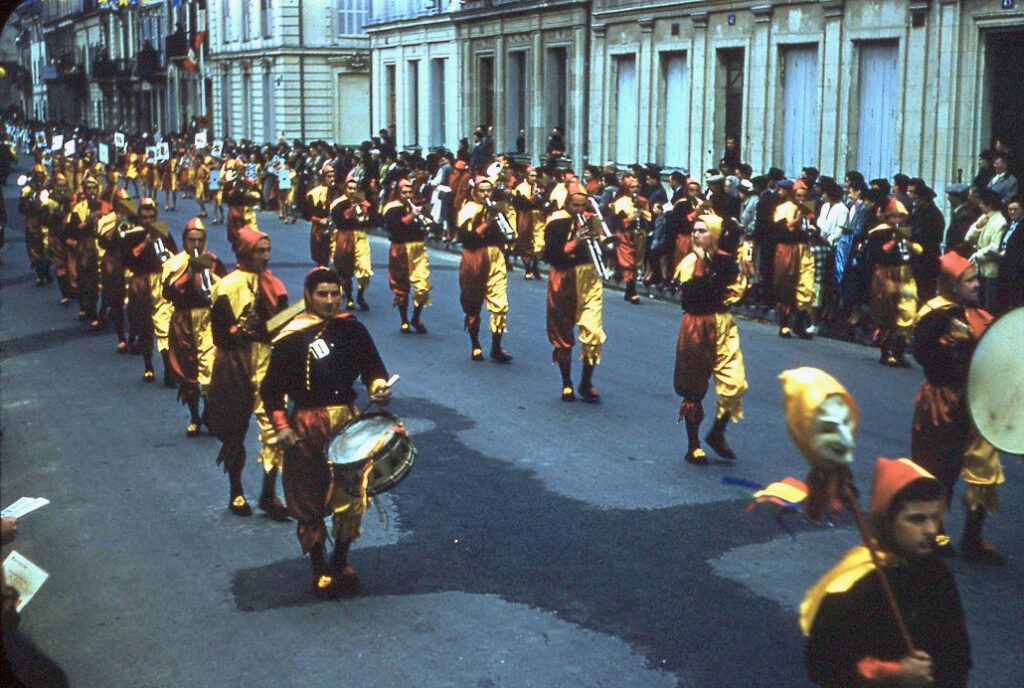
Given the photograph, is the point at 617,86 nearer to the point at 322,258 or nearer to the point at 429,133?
the point at 429,133

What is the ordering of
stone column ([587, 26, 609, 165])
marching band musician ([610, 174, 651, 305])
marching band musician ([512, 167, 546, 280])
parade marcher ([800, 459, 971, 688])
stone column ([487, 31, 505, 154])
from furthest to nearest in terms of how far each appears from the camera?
1. stone column ([487, 31, 505, 154])
2. stone column ([587, 26, 609, 165])
3. marching band musician ([512, 167, 546, 280])
4. marching band musician ([610, 174, 651, 305])
5. parade marcher ([800, 459, 971, 688])

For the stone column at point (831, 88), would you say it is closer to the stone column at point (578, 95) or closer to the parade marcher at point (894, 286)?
the parade marcher at point (894, 286)

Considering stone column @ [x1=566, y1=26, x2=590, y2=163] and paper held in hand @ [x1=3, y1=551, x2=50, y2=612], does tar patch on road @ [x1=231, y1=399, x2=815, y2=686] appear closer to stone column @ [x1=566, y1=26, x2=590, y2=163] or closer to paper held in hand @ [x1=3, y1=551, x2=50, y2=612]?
paper held in hand @ [x1=3, y1=551, x2=50, y2=612]

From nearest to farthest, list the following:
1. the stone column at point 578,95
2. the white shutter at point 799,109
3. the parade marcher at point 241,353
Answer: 1. the parade marcher at point 241,353
2. the white shutter at point 799,109
3. the stone column at point 578,95

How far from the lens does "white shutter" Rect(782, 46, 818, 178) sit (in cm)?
2327

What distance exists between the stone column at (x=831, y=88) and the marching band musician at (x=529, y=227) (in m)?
4.59

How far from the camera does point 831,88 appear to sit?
22.5 m

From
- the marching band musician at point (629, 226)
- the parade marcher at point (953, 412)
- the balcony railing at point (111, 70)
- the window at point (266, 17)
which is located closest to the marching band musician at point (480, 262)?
the marching band musician at point (629, 226)

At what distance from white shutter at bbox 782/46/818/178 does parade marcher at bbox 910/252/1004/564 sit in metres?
16.1

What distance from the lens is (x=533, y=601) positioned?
702 cm

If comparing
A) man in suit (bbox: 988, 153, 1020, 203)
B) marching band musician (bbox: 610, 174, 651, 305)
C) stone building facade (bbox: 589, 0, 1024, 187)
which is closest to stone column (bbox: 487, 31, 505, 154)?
stone building facade (bbox: 589, 0, 1024, 187)

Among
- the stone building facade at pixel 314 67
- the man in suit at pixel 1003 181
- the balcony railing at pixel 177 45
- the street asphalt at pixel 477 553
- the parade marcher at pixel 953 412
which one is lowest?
the street asphalt at pixel 477 553

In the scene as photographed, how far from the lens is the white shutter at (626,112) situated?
29141 mm

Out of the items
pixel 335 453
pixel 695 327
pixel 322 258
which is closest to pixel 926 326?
pixel 695 327
